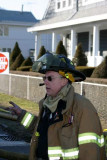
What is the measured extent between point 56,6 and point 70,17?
441cm

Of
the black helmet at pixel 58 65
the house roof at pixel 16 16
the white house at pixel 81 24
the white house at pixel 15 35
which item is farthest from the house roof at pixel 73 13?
the house roof at pixel 16 16

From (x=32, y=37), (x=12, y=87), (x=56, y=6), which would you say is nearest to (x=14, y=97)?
(x=12, y=87)

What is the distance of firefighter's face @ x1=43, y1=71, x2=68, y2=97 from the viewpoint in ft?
10.5

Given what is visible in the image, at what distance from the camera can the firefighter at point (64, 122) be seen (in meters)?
2.91

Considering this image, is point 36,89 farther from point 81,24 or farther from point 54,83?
point 54,83

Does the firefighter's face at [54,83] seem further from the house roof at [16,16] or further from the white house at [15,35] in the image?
the house roof at [16,16]

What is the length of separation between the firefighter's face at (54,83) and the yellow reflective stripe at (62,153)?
47 centimetres

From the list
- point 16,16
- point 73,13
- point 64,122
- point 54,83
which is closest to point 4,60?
point 73,13

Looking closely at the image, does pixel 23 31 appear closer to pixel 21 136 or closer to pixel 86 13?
pixel 86 13

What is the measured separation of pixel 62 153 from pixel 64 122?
0.80 ft

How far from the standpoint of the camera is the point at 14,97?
17906 millimetres

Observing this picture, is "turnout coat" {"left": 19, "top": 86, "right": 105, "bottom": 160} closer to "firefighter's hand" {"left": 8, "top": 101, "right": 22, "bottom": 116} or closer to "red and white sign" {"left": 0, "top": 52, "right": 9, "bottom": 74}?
"firefighter's hand" {"left": 8, "top": 101, "right": 22, "bottom": 116}

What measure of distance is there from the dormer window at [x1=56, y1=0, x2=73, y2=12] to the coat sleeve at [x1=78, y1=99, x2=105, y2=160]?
25.0 meters

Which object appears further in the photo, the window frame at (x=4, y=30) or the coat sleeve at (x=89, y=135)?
the window frame at (x=4, y=30)
